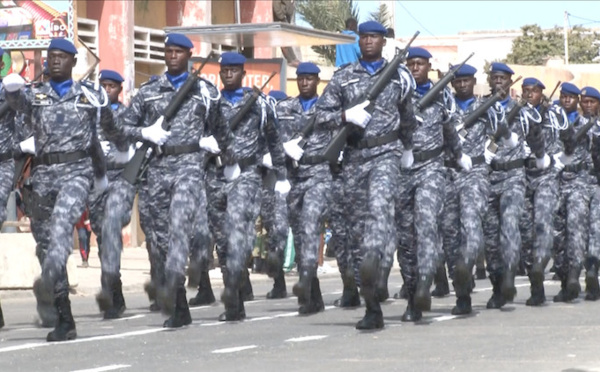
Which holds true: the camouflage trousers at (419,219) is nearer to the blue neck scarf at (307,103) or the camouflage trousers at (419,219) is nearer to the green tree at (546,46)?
the blue neck scarf at (307,103)

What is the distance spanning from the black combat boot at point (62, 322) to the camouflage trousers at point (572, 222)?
6.29 metres

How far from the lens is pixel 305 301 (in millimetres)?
15547

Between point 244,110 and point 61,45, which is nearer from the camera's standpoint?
point 61,45

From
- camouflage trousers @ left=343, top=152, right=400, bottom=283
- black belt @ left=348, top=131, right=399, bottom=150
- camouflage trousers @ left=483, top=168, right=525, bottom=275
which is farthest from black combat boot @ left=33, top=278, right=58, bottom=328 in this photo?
camouflage trousers @ left=483, top=168, right=525, bottom=275

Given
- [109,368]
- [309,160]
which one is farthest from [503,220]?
[109,368]

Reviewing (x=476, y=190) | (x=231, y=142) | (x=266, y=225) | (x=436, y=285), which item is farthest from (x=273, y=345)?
(x=266, y=225)

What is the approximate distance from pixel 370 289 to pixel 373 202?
720 millimetres

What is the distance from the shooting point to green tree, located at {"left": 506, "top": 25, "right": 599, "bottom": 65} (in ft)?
235

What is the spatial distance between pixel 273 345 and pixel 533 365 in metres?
2.36

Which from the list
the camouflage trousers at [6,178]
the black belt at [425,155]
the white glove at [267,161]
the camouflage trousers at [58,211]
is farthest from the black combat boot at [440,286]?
the camouflage trousers at [58,211]

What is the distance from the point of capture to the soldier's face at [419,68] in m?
15.6

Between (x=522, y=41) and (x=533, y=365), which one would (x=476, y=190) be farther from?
(x=522, y=41)

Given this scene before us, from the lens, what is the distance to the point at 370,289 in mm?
13320

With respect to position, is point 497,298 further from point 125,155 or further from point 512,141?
point 125,155
